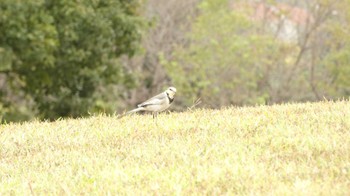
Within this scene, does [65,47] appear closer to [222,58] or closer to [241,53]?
[222,58]

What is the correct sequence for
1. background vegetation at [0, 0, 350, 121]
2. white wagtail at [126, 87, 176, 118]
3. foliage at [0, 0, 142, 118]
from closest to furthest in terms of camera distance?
white wagtail at [126, 87, 176, 118] → foliage at [0, 0, 142, 118] → background vegetation at [0, 0, 350, 121]

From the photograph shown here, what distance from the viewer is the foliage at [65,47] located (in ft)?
90.0

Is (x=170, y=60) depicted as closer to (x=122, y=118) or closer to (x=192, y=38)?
(x=192, y=38)

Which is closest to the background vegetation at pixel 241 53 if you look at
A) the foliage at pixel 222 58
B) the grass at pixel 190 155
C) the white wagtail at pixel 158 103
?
the foliage at pixel 222 58

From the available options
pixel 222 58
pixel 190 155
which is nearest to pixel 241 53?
pixel 222 58

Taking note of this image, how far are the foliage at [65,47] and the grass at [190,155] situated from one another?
15110mm

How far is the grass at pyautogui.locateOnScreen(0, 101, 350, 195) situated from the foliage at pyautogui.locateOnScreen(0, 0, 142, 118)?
15110 millimetres

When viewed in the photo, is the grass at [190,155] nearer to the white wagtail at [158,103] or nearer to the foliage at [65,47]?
the white wagtail at [158,103]

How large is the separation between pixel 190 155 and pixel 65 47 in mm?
21809

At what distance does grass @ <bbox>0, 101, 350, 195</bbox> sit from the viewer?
7.65m

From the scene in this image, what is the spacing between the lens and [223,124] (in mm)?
11289

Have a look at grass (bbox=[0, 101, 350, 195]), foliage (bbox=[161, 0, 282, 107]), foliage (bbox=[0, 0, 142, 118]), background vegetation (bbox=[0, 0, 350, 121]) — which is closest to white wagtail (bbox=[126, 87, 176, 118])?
grass (bbox=[0, 101, 350, 195])

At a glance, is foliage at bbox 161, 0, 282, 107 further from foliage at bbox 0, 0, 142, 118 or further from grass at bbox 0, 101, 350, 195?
grass at bbox 0, 101, 350, 195

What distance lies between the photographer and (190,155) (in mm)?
9055
